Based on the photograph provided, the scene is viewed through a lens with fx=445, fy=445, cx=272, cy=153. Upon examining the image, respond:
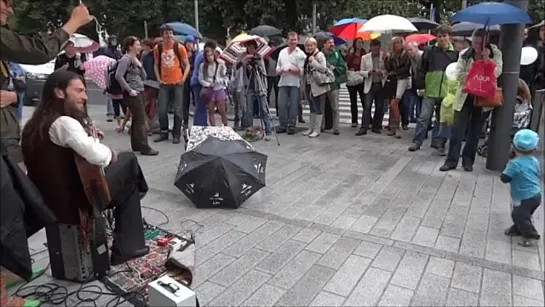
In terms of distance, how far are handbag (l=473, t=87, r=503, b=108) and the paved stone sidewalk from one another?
0.90 meters

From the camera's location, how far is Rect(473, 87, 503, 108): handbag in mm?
5504

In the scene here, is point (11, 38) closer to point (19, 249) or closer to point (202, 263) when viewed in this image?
point (19, 249)

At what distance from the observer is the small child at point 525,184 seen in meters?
3.66

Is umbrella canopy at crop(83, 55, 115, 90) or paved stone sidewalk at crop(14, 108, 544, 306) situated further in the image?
umbrella canopy at crop(83, 55, 115, 90)

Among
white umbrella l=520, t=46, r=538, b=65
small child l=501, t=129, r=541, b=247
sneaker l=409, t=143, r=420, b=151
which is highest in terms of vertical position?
white umbrella l=520, t=46, r=538, b=65

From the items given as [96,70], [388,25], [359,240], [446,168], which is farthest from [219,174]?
[96,70]

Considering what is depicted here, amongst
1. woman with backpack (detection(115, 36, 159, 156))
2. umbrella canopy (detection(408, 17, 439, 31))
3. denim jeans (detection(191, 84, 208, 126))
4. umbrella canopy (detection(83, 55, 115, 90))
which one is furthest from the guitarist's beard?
umbrella canopy (detection(408, 17, 439, 31))

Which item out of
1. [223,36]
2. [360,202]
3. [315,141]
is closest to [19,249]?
[360,202]

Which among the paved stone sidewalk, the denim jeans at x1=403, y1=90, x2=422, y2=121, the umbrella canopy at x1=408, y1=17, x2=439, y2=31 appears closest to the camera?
the paved stone sidewalk

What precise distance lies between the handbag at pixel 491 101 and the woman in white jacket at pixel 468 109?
0.20 ft

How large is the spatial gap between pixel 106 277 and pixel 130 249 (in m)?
0.29

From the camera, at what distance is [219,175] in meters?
4.43

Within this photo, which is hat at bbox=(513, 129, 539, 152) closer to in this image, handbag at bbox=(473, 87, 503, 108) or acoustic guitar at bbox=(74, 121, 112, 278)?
handbag at bbox=(473, 87, 503, 108)

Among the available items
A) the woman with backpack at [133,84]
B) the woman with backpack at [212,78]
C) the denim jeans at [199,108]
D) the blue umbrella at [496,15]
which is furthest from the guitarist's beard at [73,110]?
the denim jeans at [199,108]
